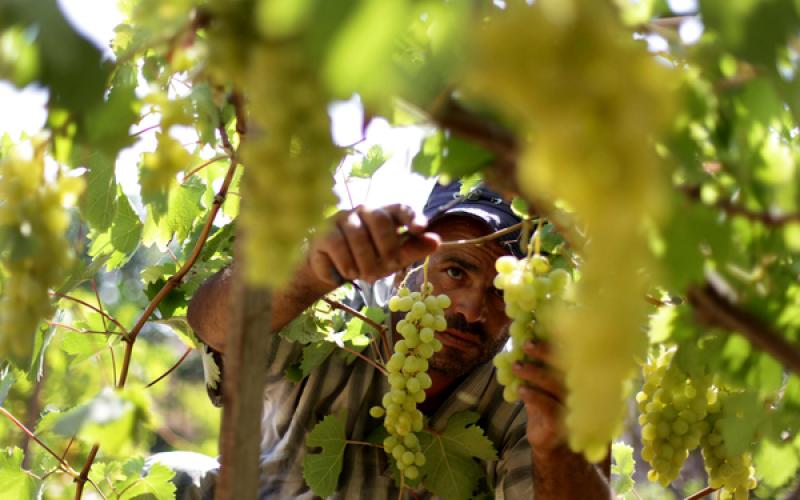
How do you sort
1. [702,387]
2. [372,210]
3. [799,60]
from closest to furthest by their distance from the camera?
[799,60]
[372,210]
[702,387]

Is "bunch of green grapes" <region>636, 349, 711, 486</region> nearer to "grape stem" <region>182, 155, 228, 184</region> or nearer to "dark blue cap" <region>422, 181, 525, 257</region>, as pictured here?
"grape stem" <region>182, 155, 228, 184</region>

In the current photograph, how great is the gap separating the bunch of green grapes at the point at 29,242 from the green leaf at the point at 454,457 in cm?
139

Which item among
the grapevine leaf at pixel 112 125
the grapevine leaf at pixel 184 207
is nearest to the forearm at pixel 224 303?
the grapevine leaf at pixel 184 207

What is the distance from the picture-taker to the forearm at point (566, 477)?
1.66 metres

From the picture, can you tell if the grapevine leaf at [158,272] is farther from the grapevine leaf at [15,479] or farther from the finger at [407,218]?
the finger at [407,218]

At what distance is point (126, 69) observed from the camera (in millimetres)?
1425

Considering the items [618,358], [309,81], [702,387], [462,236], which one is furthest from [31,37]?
[462,236]

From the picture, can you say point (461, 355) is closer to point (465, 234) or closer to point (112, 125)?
point (465, 234)

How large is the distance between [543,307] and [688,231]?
0.53m

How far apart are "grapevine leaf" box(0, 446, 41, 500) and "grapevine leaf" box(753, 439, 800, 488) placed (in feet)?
4.35

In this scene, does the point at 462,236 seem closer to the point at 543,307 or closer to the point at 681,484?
the point at 543,307

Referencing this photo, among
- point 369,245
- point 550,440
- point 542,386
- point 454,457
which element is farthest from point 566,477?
point 369,245

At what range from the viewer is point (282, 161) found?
0.60m

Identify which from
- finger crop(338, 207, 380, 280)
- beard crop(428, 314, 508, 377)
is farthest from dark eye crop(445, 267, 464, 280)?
finger crop(338, 207, 380, 280)
